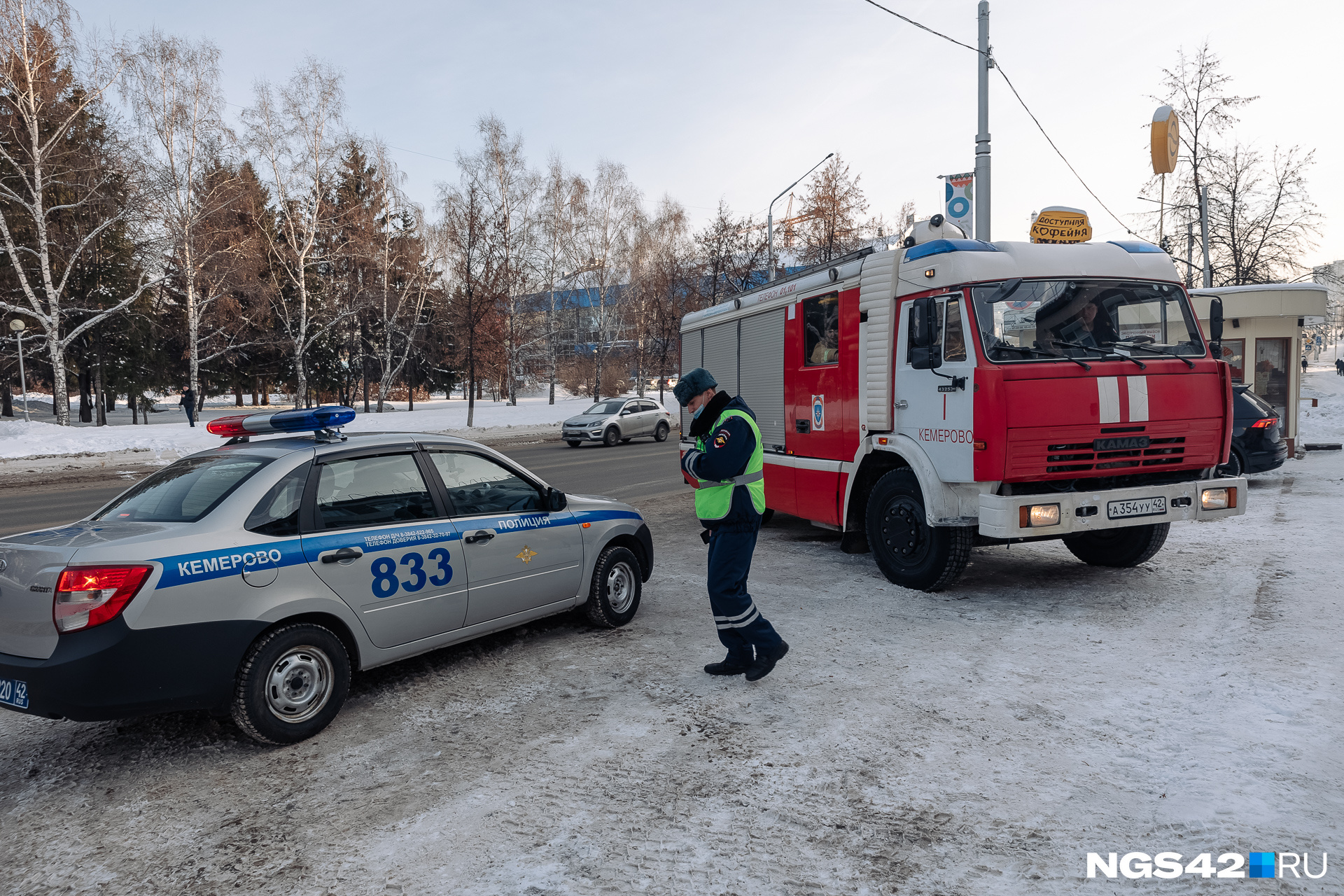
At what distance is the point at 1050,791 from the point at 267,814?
322cm

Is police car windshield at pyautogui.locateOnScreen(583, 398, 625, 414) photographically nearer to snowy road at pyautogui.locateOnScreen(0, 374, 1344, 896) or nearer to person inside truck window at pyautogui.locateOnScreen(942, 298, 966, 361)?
person inside truck window at pyautogui.locateOnScreen(942, 298, 966, 361)

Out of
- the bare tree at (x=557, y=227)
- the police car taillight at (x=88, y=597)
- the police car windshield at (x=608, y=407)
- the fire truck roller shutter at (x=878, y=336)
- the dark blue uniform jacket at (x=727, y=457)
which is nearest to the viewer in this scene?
the police car taillight at (x=88, y=597)

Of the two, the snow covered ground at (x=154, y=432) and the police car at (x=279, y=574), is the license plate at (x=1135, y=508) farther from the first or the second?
the snow covered ground at (x=154, y=432)

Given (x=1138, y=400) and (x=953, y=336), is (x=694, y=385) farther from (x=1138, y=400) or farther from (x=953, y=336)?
(x=1138, y=400)

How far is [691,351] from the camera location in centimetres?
1094

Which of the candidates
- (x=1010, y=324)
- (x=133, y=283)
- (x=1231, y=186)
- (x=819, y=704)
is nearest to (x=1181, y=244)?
(x=1231, y=186)

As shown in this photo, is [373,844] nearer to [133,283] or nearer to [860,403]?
[860,403]

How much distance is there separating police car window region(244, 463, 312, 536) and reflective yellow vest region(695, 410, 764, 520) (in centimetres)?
209

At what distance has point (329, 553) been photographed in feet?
13.5

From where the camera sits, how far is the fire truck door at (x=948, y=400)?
6094mm

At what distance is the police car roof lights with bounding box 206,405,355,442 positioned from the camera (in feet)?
15.4

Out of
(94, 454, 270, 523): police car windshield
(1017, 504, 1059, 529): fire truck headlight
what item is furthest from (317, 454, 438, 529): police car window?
(1017, 504, 1059, 529): fire truck headlight

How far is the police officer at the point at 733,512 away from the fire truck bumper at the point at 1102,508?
2134 mm

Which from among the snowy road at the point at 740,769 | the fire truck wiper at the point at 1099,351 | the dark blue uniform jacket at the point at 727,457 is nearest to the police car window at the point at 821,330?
the fire truck wiper at the point at 1099,351
